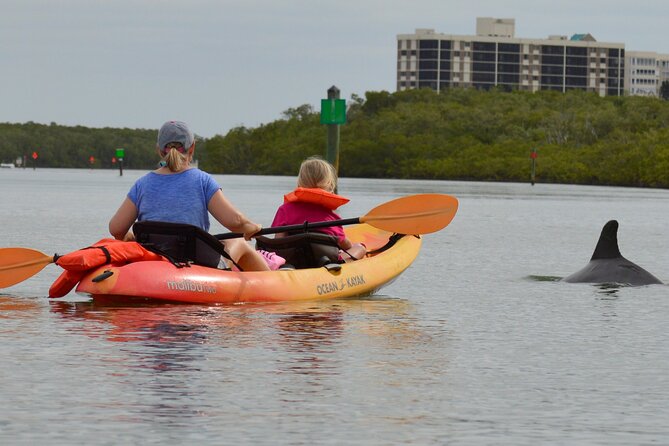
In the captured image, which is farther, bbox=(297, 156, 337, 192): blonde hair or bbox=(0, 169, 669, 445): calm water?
bbox=(297, 156, 337, 192): blonde hair

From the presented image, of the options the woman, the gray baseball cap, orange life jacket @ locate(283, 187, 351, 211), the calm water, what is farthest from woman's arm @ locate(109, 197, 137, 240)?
orange life jacket @ locate(283, 187, 351, 211)

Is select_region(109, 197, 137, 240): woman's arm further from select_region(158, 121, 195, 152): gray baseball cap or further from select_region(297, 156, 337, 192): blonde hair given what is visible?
select_region(297, 156, 337, 192): blonde hair

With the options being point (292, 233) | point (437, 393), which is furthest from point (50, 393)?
point (292, 233)

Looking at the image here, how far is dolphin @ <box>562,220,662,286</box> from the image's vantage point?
16016mm

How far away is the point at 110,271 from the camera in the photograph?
11742 mm

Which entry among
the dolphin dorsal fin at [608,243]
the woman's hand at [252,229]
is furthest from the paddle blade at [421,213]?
the woman's hand at [252,229]

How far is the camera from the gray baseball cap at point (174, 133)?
11930 millimetres

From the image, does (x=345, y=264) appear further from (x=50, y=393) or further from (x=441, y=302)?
(x=50, y=393)

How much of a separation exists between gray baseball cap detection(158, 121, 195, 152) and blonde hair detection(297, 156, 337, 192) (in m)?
1.84

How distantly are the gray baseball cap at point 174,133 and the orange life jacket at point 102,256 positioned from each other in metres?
0.84

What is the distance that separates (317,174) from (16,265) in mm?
2779

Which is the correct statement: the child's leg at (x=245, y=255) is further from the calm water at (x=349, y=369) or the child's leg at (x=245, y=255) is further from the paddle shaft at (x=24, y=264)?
the paddle shaft at (x=24, y=264)

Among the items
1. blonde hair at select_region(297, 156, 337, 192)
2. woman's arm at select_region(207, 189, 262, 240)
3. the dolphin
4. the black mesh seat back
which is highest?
blonde hair at select_region(297, 156, 337, 192)

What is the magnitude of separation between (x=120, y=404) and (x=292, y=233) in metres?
6.32
